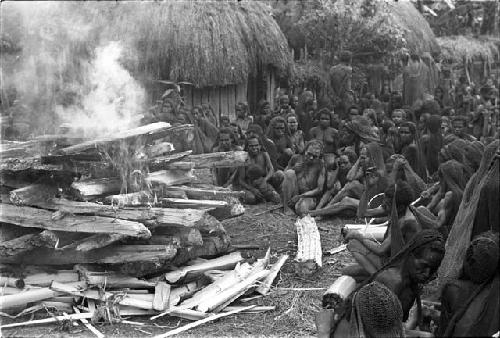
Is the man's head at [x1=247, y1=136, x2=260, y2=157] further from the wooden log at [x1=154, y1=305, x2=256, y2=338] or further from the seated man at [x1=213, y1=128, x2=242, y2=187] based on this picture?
the wooden log at [x1=154, y1=305, x2=256, y2=338]

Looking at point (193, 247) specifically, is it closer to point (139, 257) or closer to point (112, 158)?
point (139, 257)

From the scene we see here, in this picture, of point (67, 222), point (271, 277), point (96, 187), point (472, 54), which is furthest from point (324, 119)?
point (472, 54)

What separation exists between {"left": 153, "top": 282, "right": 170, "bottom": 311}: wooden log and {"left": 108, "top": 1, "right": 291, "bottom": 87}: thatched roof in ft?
29.3

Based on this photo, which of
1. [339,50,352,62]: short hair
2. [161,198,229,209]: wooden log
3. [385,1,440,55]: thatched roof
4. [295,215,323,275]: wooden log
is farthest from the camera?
[385,1,440,55]: thatched roof

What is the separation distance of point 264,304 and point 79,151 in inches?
100

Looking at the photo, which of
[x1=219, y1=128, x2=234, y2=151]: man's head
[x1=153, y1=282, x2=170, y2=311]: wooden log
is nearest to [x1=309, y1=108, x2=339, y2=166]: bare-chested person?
[x1=219, y1=128, x2=234, y2=151]: man's head

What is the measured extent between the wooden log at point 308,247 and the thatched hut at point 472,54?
15.1m

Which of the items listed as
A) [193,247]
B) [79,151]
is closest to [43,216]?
[79,151]

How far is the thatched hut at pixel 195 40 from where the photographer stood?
1430cm

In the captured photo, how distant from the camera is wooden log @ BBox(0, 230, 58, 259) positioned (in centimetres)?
623

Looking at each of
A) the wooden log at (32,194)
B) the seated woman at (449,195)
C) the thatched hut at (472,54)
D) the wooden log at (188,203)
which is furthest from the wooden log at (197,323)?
the thatched hut at (472,54)

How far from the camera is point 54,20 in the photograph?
13117mm

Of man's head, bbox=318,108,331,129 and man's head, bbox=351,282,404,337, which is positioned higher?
man's head, bbox=351,282,404,337

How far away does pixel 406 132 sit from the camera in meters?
9.55
